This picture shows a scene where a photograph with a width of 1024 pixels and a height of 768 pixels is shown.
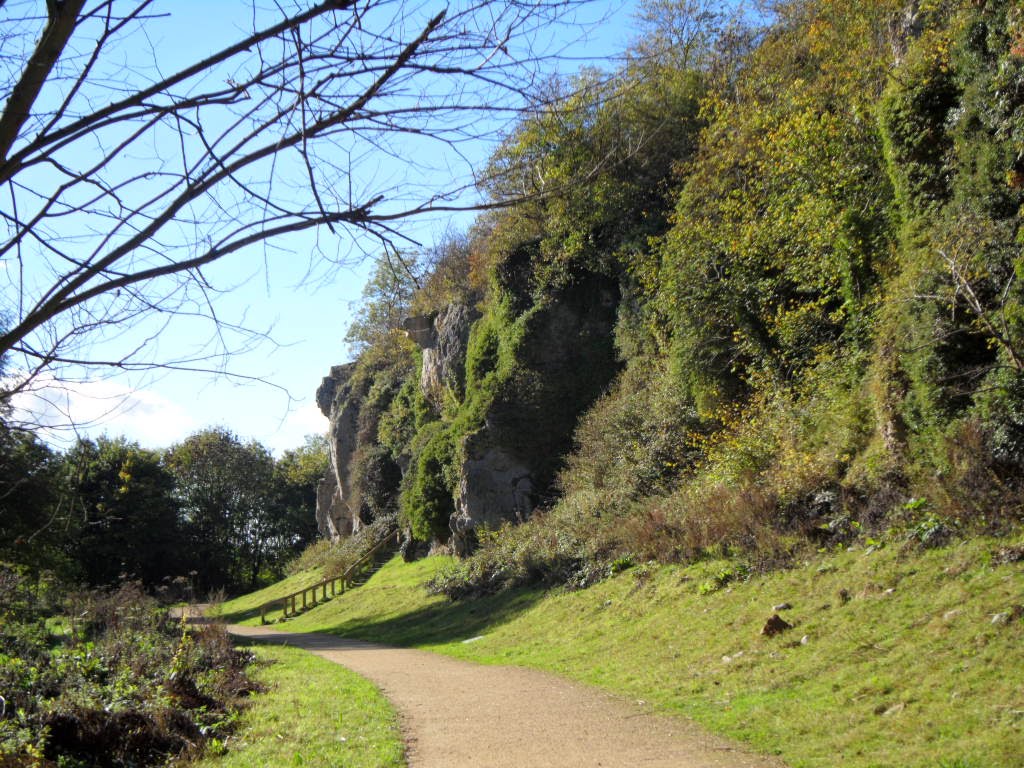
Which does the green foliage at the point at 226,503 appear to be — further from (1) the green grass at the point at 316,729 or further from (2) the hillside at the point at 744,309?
(1) the green grass at the point at 316,729

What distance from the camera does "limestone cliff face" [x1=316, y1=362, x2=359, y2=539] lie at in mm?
42531

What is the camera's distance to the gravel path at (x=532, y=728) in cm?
680

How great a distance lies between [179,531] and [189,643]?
121ft

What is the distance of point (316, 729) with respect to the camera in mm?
8234

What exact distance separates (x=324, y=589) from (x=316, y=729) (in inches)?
986

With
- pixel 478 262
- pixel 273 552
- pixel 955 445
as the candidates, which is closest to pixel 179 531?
pixel 273 552

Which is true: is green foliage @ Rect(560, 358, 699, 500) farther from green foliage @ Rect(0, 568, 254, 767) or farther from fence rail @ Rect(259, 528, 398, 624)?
fence rail @ Rect(259, 528, 398, 624)

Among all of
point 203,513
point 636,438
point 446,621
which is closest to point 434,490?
point 446,621

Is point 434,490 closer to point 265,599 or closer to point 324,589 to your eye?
point 324,589

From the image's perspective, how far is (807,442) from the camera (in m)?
14.7

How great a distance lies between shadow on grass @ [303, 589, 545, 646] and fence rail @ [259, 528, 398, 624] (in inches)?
274

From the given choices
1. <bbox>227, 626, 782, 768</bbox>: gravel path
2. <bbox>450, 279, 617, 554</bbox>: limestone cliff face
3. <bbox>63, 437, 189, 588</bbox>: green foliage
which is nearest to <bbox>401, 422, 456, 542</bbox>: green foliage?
<bbox>450, 279, 617, 554</bbox>: limestone cliff face

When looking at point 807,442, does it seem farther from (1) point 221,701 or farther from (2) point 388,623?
(2) point 388,623

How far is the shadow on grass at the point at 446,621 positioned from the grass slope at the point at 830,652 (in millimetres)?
2166
